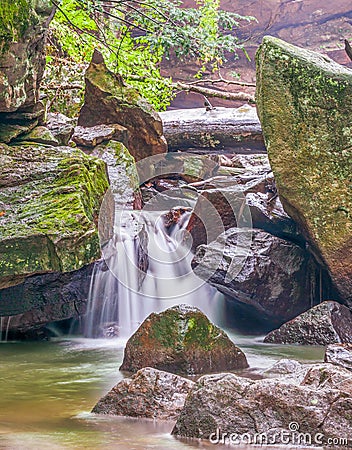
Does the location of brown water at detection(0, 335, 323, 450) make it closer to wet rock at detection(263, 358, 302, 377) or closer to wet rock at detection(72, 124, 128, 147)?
wet rock at detection(263, 358, 302, 377)

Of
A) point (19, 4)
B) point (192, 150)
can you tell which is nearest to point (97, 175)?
point (19, 4)

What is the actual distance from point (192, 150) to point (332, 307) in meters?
6.06

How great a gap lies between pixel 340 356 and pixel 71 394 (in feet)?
6.58

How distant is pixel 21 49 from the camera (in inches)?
263

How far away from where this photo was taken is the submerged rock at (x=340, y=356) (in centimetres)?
446

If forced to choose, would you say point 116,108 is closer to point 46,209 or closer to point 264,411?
point 46,209

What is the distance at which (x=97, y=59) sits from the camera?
35.0 feet

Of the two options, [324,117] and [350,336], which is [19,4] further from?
[350,336]

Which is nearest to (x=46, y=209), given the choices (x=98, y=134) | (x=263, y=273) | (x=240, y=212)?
(x=263, y=273)

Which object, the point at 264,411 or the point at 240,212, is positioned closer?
the point at 264,411

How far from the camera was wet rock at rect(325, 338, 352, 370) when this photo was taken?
446 centimetres

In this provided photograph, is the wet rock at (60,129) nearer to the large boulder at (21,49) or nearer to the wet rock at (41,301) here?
the large boulder at (21,49)

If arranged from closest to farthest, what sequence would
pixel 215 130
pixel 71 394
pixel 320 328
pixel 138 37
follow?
pixel 71 394, pixel 320 328, pixel 215 130, pixel 138 37

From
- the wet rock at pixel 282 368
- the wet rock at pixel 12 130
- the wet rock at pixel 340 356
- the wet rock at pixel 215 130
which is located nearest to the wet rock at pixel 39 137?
the wet rock at pixel 12 130
